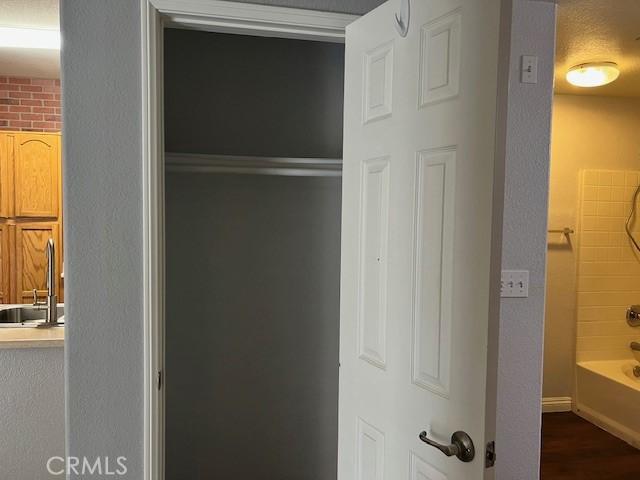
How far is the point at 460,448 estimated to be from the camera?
1408mm

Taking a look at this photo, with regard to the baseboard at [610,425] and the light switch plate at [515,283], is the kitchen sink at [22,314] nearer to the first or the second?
the light switch plate at [515,283]

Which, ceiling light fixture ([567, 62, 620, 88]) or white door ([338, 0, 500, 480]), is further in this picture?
ceiling light fixture ([567, 62, 620, 88])

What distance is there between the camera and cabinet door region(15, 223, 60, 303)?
195 inches

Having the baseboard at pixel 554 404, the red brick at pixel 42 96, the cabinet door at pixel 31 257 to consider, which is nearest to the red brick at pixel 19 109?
the red brick at pixel 42 96

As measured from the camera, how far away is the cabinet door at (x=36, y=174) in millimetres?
4867

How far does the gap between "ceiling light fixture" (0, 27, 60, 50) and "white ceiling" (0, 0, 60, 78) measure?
0.10 metres

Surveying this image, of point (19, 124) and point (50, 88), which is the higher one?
point (50, 88)

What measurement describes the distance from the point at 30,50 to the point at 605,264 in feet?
15.2

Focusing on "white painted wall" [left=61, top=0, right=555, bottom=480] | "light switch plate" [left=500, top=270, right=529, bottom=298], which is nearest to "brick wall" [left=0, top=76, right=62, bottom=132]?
"white painted wall" [left=61, top=0, right=555, bottom=480]

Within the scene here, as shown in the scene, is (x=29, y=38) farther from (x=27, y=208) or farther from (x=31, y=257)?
(x=31, y=257)

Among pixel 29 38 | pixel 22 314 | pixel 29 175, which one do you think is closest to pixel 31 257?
pixel 29 175

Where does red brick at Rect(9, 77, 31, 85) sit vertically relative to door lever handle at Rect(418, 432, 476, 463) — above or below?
above

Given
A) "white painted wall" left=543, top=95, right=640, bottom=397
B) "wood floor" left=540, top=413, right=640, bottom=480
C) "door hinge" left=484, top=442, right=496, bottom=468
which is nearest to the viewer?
"door hinge" left=484, top=442, right=496, bottom=468

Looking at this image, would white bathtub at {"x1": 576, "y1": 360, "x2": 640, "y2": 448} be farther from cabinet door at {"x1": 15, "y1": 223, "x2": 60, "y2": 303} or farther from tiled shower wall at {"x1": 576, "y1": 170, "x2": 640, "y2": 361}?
cabinet door at {"x1": 15, "y1": 223, "x2": 60, "y2": 303}
